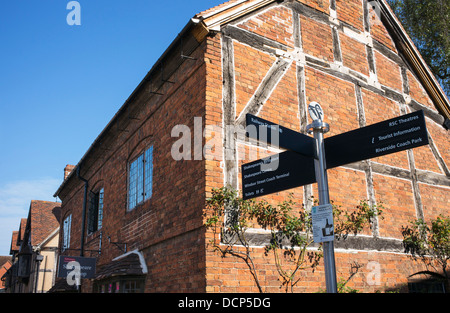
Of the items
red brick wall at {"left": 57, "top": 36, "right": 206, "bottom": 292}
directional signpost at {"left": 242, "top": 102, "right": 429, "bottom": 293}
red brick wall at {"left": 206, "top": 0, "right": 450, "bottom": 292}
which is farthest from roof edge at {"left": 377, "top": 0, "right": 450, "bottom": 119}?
directional signpost at {"left": 242, "top": 102, "right": 429, "bottom": 293}

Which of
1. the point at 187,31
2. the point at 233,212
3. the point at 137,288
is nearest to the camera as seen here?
A: the point at 233,212

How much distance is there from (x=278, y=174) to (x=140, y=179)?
6.27 metres

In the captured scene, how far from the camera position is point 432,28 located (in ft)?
61.0

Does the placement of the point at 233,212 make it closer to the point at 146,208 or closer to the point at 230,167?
the point at 230,167

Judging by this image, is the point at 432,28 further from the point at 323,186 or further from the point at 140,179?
the point at 323,186

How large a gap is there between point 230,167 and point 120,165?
546 cm

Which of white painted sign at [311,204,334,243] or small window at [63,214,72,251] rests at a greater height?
small window at [63,214,72,251]

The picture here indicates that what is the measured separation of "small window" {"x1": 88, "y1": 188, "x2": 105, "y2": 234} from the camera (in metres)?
13.5

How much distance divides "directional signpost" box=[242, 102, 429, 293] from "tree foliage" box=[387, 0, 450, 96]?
15673 mm

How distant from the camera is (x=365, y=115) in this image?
401 inches

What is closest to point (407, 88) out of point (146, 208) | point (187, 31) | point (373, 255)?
point (373, 255)

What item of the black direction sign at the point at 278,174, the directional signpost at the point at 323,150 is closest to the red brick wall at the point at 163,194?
the black direction sign at the point at 278,174

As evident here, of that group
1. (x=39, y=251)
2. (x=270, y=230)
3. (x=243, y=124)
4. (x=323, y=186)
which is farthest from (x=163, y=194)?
(x=39, y=251)

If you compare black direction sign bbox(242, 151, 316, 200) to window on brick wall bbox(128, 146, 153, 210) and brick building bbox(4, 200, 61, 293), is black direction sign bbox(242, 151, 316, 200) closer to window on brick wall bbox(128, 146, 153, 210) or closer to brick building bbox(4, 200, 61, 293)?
window on brick wall bbox(128, 146, 153, 210)
